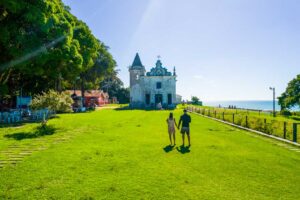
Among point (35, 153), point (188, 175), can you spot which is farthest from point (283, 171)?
point (35, 153)

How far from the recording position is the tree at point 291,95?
4588 centimetres

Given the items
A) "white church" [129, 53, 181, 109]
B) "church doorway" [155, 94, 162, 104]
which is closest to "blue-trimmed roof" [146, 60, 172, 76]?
"white church" [129, 53, 181, 109]

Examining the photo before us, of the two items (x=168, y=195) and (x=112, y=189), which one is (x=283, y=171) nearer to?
(x=168, y=195)

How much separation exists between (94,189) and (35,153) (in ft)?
17.3

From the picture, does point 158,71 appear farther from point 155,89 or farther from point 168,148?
point 168,148

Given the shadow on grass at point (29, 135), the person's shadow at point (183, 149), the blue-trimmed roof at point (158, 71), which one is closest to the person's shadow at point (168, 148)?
the person's shadow at point (183, 149)

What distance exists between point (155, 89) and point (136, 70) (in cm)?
758

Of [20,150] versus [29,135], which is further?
[29,135]

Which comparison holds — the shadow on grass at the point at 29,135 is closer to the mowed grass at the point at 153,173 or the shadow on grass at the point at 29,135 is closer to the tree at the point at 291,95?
the mowed grass at the point at 153,173

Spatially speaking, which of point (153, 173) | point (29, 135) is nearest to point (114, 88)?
point (29, 135)

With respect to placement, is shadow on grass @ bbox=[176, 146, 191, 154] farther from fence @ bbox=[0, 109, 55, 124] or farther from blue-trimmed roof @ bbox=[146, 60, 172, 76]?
blue-trimmed roof @ bbox=[146, 60, 172, 76]

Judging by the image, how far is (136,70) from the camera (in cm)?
6144

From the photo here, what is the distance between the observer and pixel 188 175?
7.32m

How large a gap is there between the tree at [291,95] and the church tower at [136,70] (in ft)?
104
